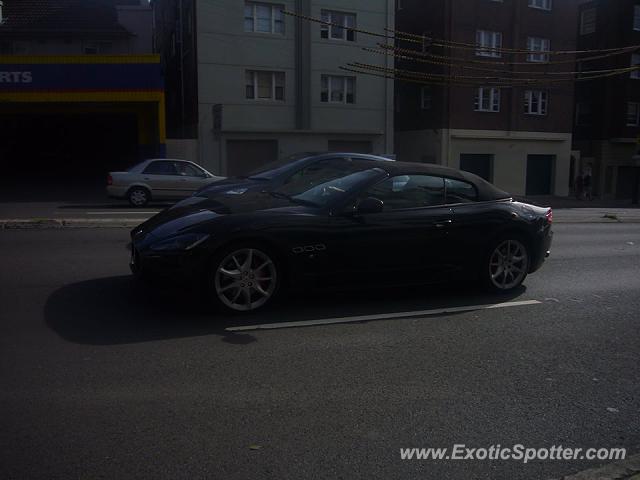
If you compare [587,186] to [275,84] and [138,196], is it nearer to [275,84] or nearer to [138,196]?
[275,84]

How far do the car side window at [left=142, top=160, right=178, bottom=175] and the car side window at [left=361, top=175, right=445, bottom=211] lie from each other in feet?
45.2

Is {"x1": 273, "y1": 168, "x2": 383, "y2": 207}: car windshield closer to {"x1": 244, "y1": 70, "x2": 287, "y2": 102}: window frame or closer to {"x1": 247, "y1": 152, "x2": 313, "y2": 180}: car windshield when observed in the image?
{"x1": 247, "y1": 152, "x2": 313, "y2": 180}: car windshield

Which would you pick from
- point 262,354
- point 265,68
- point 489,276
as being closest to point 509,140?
point 265,68

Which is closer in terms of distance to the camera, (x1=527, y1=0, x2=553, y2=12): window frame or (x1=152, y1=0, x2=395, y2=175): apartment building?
(x1=152, y1=0, x2=395, y2=175): apartment building

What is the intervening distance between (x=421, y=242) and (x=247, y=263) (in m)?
1.86

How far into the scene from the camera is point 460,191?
7.27 meters

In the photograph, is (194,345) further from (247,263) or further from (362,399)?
(362,399)

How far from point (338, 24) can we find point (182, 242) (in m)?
27.6

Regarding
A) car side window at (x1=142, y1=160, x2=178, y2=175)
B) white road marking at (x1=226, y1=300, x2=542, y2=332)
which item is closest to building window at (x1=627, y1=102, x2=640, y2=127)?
car side window at (x1=142, y1=160, x2=178, y2=175)

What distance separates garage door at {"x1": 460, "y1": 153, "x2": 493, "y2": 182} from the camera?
3522cm

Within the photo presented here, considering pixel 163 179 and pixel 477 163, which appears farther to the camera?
pixel 477 163

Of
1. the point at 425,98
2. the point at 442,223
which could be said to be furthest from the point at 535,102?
the point at 442,223

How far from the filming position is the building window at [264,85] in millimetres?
30203

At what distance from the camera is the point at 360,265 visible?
6520 mm
